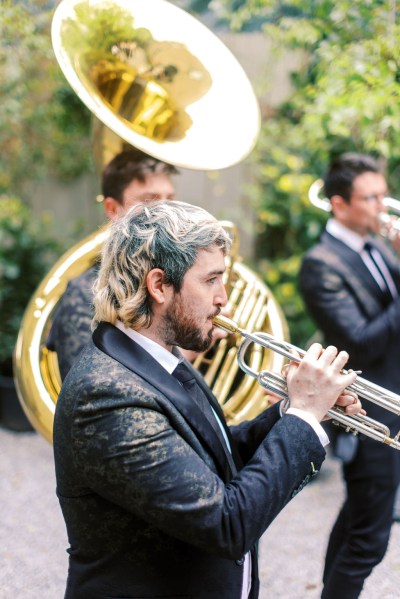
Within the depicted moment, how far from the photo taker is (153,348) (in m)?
1.47

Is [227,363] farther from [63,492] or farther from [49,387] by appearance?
[63,492]

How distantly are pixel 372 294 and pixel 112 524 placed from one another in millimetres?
1520

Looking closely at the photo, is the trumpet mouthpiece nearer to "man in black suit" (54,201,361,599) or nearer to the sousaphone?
"man in black suit" (54,201,361,599)

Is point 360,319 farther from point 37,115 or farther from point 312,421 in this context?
point 37,115

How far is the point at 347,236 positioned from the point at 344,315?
0.33 meters

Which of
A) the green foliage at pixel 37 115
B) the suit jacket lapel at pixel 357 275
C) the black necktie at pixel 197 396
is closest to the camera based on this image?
the black necktie at pixel 197 396

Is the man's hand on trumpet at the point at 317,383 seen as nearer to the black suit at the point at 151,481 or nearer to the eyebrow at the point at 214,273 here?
the black suit at the point at 151,481

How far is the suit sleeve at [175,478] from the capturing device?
1275mm

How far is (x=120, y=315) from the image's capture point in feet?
4.74

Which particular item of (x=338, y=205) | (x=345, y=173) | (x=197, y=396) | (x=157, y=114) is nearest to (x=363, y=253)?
(x=338, y=205)

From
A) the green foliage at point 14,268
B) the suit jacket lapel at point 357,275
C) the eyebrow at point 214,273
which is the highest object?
the eyebrow at point 214,273

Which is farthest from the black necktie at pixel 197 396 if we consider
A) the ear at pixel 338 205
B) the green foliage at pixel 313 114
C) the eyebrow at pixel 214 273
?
the ear at pixel 338 205

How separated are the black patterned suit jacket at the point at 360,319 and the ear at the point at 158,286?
115 centimetres

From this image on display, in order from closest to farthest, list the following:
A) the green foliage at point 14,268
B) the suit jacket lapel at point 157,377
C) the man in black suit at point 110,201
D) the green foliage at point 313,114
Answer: the suit jacket lapel at point 157,377 < the man in black suit at point 110,201 < the green foliage at point 313,114 < the green foliage at point 14,268
